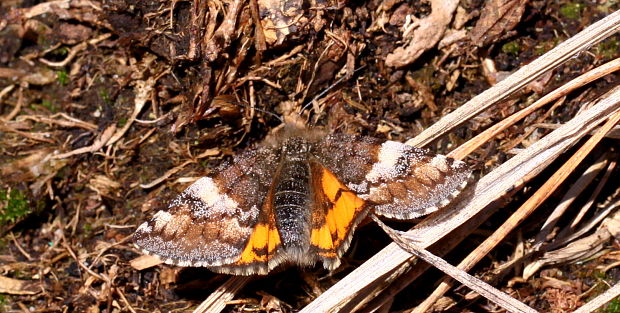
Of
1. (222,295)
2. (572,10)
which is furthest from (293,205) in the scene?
(572,10)

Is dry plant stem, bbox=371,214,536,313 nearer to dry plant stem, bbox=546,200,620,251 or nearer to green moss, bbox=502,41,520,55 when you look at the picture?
dry plant stem, bbox=546,200,620,251

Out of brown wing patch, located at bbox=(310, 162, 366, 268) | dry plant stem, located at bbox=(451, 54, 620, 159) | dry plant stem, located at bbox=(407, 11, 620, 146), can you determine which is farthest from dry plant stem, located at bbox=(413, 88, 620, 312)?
brown wing patch, located at bbox=(310, 162, 366, 268)

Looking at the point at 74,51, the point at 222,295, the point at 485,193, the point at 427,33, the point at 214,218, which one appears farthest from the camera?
the point at 74,51

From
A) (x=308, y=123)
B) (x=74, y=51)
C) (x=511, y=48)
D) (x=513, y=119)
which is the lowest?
(x=308, y=123)

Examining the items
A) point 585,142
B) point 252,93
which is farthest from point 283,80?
point 585,142

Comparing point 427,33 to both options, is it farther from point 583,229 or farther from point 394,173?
→ point 583,229

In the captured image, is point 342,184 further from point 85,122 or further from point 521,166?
point 85,122
